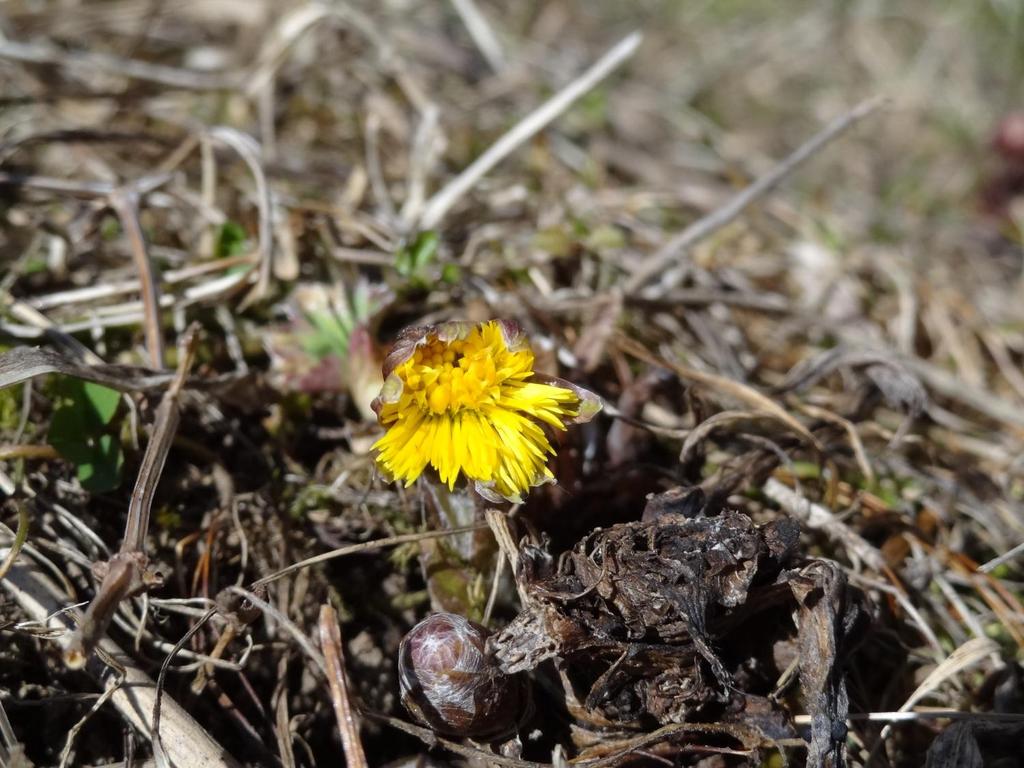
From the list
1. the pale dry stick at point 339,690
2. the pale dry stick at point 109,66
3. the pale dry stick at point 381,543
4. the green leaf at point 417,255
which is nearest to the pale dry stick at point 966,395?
the green leaf at point 417,255

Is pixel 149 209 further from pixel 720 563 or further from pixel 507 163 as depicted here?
pixel 720 563

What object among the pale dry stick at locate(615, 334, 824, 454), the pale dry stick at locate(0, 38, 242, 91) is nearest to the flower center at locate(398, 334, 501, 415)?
the pale dry stick at locate(615, 334, 824, 454)

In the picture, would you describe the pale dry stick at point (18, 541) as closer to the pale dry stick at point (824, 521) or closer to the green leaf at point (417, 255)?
the green leaf at point (417, 255)

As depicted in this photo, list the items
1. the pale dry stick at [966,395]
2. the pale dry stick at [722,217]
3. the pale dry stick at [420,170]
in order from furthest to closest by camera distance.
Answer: the pale dry stick at [420,170] < the pale dry stick at [966,395] < the pale dry stick at [722,217]

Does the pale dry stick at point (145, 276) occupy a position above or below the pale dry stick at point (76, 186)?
below

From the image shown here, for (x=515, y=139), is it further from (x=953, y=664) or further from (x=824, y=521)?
(x=953, y=664)

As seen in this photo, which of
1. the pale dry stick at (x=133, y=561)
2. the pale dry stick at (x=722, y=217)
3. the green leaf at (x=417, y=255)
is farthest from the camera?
the pale dry stick at (x=722, y=217)
